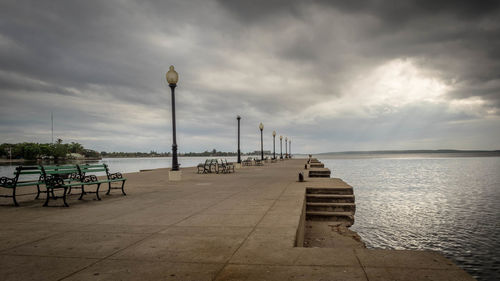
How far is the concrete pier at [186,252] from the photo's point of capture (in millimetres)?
3199

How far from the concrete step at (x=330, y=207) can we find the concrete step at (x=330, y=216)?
0.68 feet

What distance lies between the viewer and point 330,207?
32.3 ft

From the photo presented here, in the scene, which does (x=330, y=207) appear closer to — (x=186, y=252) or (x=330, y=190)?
(x=330, y=190)

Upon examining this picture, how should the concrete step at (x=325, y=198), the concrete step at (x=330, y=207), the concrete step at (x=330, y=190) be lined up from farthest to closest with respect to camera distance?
the concrete step at (x=330, y=190)
the concrete step at (x=325, y=198)
the concrete step at (x=330, y=207)

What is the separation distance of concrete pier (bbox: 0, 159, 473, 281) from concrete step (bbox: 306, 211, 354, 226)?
9.93 ft

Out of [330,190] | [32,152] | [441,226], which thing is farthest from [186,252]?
[32,152]

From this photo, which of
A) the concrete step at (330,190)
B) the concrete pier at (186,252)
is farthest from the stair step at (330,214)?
the concrete pier at (186,252)

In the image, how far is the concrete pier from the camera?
320 centimetres

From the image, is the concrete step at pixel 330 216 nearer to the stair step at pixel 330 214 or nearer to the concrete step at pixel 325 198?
the stair step at pixel 330 214

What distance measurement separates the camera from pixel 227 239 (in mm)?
4508

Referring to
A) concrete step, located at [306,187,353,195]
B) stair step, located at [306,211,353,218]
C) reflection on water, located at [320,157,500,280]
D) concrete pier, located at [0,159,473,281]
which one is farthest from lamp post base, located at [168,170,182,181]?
reflection on water, located at [320,157,500,280]

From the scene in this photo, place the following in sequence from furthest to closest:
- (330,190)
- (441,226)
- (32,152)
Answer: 1. (32,152)
2. (441,226)
3. (330,190)

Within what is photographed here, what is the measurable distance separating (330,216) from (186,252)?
6.70 meters

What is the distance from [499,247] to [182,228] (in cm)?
971
